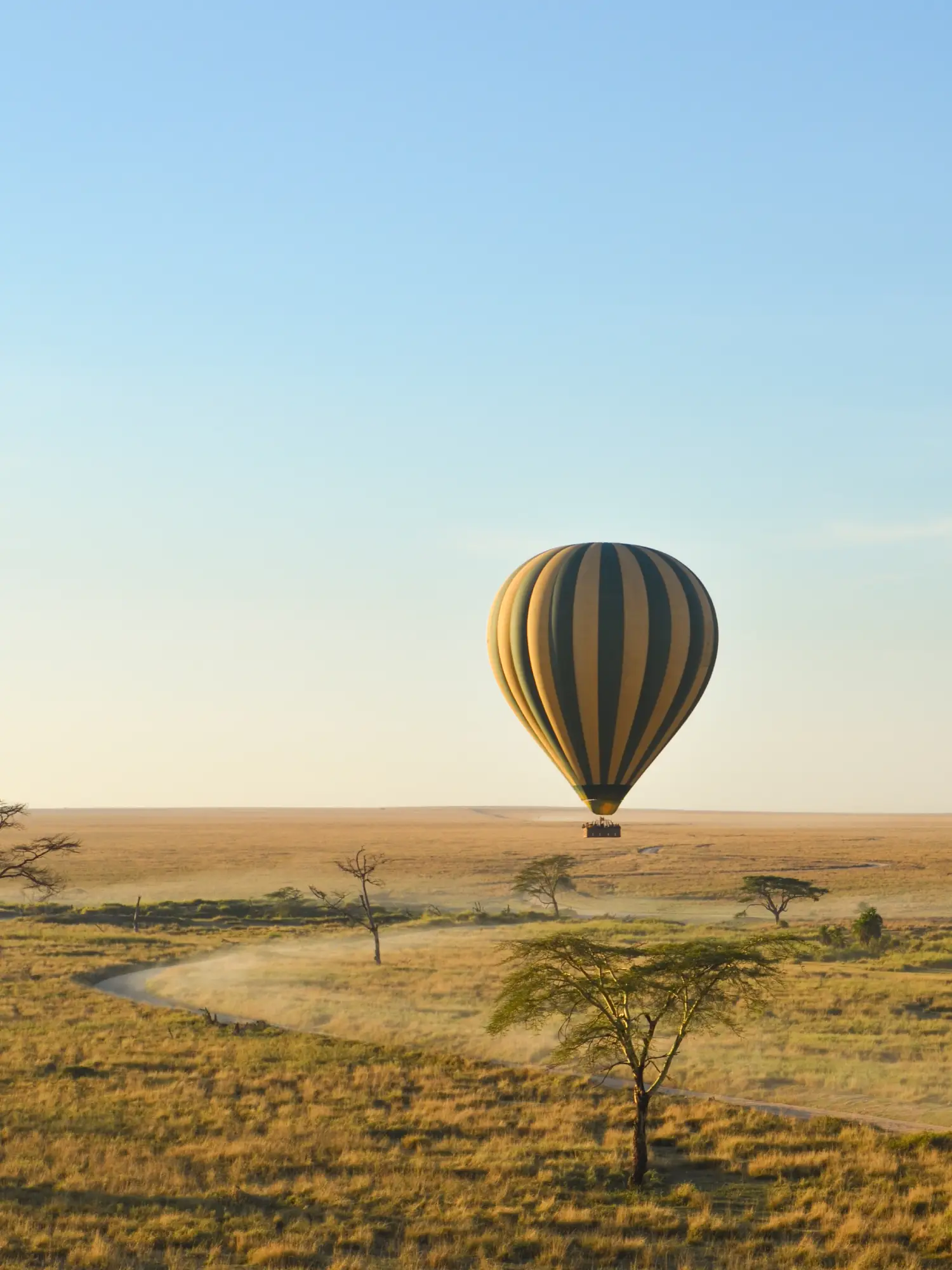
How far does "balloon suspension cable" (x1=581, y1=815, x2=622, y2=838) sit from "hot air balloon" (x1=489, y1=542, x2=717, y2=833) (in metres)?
0.19

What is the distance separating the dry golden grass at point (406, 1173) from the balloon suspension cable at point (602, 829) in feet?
22.5

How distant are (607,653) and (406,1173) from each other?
1641 cm

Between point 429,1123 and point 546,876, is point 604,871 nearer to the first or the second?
point 546,876

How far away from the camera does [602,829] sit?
125ft

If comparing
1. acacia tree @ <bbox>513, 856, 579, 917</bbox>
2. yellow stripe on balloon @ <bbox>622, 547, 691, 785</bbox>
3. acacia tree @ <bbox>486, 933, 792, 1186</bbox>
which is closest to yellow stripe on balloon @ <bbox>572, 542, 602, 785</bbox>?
yellow stripe on balloon @ <bbox>622, 547, 691, 785</bbox>

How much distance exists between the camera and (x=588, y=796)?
1542 inches

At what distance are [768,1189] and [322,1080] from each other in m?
13.8

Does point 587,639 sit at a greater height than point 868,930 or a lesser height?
greater

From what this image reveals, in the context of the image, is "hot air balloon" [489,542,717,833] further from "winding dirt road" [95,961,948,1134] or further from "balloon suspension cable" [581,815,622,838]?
"winding dirt road" [95,961,948,1134]

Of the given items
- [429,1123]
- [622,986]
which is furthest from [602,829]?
[429,1123]

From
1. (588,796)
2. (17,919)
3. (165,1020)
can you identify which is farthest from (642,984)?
(17,919)

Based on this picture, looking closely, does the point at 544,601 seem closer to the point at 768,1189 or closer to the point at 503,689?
the point at 503,689

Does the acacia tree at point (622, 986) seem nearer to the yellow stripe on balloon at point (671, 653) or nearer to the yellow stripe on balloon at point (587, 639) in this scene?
the yellow stripe on balloon at point (587, 639)

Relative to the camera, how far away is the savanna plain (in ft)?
71.7
